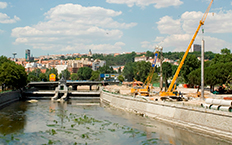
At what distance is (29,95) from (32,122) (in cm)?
4676

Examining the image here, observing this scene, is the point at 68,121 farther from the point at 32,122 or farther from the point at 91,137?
the point at 91,137

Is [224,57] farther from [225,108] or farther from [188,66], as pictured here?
[225,108]

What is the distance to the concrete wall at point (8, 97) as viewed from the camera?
6737 centimetres

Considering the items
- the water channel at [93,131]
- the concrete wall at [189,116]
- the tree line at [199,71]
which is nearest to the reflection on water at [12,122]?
the water channel at [93,131]

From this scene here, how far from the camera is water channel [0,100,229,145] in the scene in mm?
34531

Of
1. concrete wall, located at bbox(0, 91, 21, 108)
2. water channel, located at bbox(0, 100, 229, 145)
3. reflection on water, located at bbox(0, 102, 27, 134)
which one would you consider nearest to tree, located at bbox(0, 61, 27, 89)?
concrete wall, located at bbox(0, 91, 21, 108)

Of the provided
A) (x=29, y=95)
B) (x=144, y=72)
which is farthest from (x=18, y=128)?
(x=144, y=72)

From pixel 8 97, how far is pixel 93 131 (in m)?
42.9

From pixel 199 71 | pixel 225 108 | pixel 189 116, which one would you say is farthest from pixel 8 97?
pixel 225 108

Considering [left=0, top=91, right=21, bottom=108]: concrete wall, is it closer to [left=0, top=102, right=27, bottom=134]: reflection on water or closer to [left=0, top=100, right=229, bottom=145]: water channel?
[left=0, top=102, right=27, bottom=134]: reflection on water

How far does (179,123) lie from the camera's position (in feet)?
136

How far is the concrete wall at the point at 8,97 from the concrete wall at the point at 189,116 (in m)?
32.1

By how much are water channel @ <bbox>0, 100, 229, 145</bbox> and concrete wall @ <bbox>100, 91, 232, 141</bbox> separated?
126 centimetres

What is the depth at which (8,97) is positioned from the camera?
74.1m
